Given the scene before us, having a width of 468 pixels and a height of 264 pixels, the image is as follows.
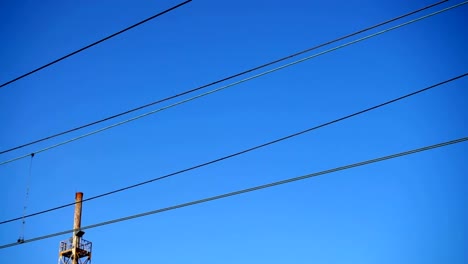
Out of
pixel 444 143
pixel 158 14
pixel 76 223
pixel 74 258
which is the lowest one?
pixel 444 143

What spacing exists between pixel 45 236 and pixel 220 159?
13.2ft

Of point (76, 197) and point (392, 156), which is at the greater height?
point (76, 197)

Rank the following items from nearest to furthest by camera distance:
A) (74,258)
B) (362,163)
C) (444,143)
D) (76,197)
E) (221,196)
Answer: (444,143) → (362,163) → (221,196) → (74,258) → (76,197)

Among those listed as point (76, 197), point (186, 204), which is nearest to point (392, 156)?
point (186, 204)

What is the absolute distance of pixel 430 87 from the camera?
888 cm

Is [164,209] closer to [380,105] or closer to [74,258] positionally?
[380,105]

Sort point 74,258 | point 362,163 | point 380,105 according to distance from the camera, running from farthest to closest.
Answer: point 74,258, point 380,105, point 362,163

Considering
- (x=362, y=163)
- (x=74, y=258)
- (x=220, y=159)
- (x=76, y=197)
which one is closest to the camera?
(x=362, y=163)

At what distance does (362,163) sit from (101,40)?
16.1ft

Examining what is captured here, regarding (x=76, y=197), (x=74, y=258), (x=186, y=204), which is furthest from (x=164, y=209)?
(x=76, y=197)

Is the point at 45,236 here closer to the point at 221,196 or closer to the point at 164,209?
the point at 164,209

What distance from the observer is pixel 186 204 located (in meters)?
8.80

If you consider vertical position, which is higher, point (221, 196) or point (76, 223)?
point (76, 223)

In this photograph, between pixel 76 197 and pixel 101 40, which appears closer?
pixel 101 40
